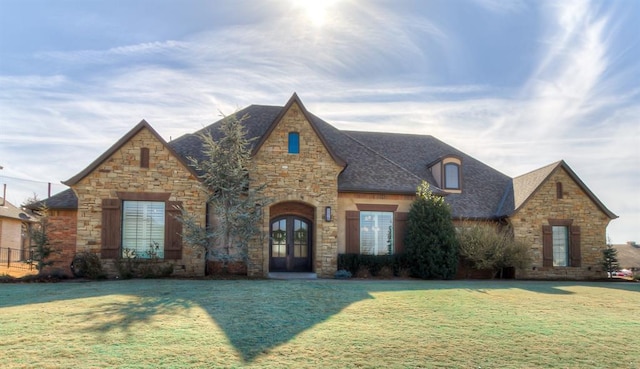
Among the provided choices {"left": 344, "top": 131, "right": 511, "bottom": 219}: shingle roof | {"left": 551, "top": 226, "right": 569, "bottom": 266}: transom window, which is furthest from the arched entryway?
{"left": 551, "top": 226, "right": 569, "bottom": 266}: transom window

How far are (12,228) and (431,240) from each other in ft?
85.2

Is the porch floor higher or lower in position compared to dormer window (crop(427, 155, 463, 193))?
lower

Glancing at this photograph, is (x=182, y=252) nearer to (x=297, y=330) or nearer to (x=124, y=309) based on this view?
(x=124, y=309)

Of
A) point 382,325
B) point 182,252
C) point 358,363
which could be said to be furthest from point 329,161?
point 358,363

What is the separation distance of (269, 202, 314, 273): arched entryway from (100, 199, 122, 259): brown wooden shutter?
5.56 metres

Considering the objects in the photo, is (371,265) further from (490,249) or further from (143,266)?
(143,266)

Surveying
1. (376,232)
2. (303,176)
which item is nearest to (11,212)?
(303,176)

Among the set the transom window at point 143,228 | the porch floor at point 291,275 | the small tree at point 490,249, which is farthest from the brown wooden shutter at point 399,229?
the transom window at point 143,228

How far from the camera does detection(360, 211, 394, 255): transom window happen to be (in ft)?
64.1

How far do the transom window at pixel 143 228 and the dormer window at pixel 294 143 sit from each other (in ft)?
16.6

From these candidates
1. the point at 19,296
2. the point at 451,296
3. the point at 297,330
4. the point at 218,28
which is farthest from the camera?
the point at 218,28

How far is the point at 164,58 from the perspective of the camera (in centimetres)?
1586

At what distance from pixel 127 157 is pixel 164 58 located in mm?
3806

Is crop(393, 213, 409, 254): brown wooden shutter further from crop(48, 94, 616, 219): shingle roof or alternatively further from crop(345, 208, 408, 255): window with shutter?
crop(48, 94, 616, 219): shingle roof
